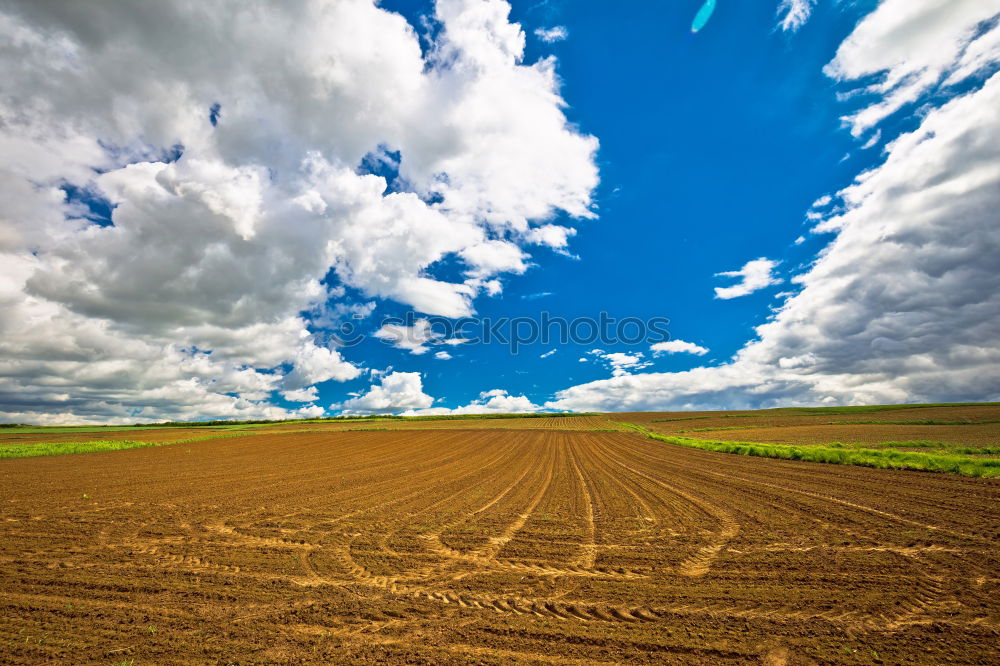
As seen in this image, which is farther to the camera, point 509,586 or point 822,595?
point 509,586

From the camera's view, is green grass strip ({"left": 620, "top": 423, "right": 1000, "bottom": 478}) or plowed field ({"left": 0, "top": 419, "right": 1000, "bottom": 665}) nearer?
plowed field ({"left": 0, "top": 419, "right": 1000, "bottom": 665})

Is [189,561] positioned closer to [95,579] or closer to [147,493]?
[95,579]

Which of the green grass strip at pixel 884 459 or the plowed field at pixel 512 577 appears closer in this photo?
the plowed field at pixel 512 577

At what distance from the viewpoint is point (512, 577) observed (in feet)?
21.8

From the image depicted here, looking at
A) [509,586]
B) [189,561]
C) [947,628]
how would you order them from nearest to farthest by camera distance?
[947,628], [509,586], [189,561]

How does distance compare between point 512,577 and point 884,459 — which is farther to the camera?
point 884,459

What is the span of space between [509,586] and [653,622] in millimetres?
2044

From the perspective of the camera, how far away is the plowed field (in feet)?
15.5

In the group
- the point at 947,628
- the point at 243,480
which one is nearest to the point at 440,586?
the point at 947,628

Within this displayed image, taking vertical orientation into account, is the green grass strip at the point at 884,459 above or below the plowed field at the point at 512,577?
above

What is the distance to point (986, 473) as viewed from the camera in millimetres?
14453

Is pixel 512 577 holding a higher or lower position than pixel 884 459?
lower

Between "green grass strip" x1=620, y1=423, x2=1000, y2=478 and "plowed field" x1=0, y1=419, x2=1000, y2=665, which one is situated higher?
"green grass strip" x1=620, y1=423, x2=1000, y2=478

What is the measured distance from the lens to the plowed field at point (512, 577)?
473cm
